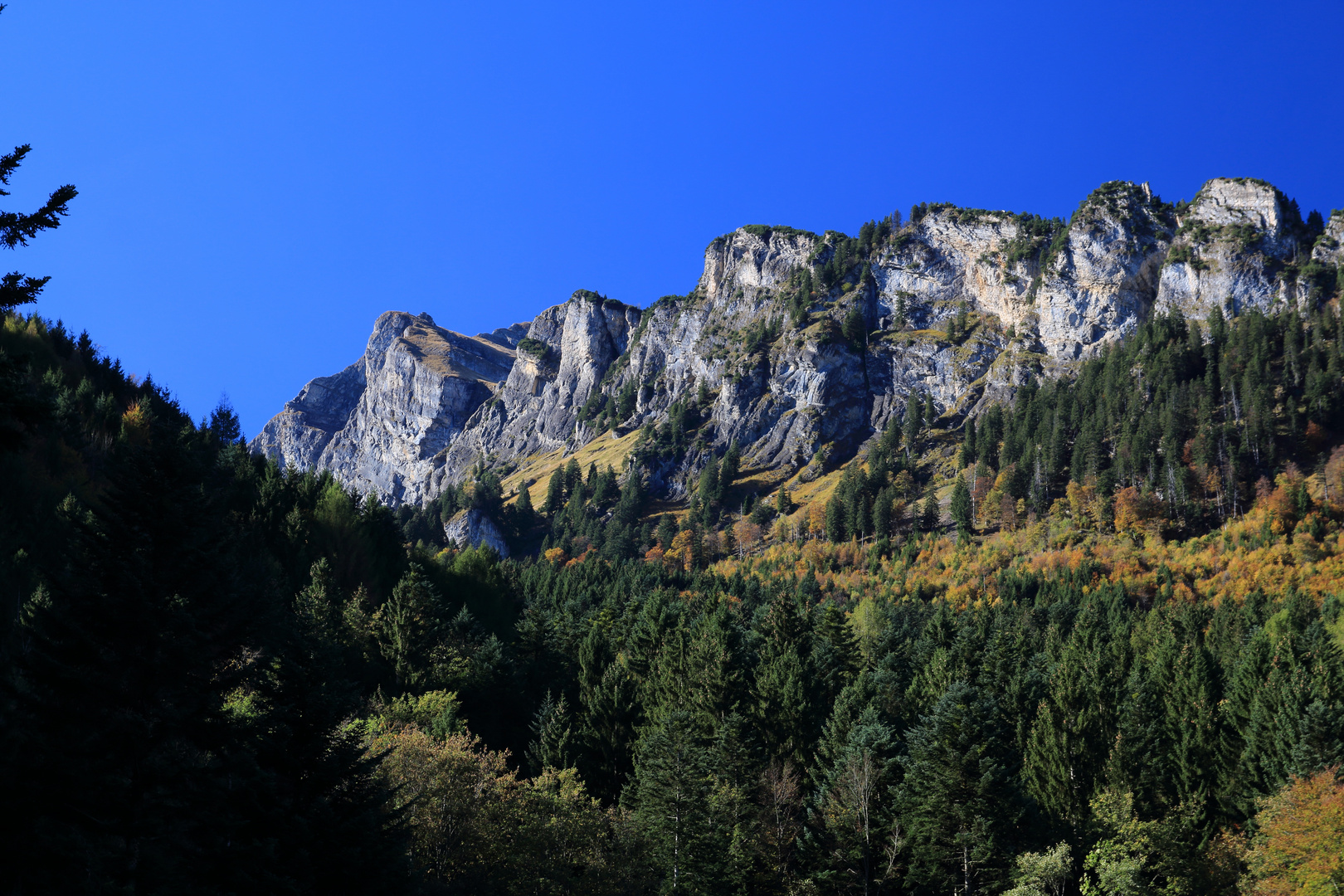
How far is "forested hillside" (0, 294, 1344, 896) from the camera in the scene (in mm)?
20562

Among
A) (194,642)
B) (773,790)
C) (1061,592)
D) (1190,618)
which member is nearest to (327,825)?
(194,642)

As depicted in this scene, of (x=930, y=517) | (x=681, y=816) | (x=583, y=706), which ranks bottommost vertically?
(x=681, y=816)

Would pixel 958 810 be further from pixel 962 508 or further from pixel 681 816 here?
pixel 962 508

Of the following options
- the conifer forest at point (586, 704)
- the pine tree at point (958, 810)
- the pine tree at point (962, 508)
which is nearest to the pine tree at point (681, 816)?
the conifer forest at point (586, 704)

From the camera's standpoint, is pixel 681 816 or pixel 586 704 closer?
pixel 681 816

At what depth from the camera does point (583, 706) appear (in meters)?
68.2

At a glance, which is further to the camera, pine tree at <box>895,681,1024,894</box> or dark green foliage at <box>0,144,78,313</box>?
pine tree at <box>895,681,1024,894</box>

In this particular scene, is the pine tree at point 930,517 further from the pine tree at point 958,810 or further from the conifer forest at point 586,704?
the pine tree at point 958,810

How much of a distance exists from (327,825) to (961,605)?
384 feet

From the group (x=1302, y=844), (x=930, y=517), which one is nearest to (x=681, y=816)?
(x=1302, y=844)

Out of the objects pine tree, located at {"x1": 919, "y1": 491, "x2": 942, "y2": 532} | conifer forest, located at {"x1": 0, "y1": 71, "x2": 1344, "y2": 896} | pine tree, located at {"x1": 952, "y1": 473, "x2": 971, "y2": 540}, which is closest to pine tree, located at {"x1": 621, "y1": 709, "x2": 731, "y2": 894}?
conifer forest, located at {"x1": 0, "y1": 71, "x2": 1344, "y2": 896}

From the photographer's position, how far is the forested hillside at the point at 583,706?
2056 centimetres

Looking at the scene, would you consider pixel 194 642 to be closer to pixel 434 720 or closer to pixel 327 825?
pixel 327 825

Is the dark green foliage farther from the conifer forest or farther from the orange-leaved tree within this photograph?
the orange-leaved tree
